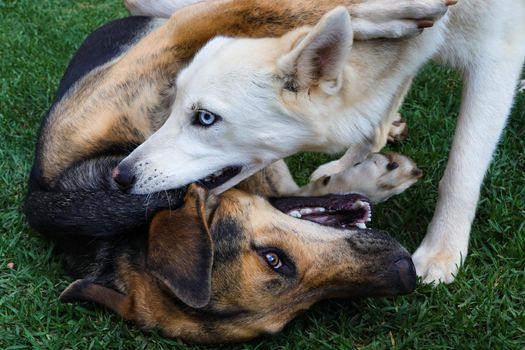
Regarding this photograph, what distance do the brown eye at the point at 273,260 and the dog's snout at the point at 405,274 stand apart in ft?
1.56

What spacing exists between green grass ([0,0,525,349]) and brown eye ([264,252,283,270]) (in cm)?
35

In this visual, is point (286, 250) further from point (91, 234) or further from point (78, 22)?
point (78, 22)

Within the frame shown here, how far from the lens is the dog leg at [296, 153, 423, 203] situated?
3.46 metres

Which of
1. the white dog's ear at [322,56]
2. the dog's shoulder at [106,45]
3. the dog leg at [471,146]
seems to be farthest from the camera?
the dog's shoulder at [106,45]

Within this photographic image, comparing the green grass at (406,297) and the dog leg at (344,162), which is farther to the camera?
the dog leg at (344,162)

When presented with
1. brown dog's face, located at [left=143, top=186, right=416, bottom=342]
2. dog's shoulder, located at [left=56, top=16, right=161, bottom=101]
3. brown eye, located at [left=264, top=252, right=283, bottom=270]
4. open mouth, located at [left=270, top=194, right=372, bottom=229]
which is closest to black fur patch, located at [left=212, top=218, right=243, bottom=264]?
brown dog's face, located at [left=143, top=186, right=416, bottom=342]

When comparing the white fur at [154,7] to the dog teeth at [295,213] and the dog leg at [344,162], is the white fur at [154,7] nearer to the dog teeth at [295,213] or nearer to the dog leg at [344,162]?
the dog leg at [344,162]

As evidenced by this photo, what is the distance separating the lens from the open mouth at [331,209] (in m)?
3.11

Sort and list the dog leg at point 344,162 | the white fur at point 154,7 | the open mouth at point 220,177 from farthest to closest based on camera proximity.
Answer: the white fur at point 154,7 → the dog leg at point 344,162 → the open mouth at point 220,177

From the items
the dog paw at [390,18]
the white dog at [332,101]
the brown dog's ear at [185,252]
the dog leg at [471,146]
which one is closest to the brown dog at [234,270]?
the brown dog's ear at [185,252]

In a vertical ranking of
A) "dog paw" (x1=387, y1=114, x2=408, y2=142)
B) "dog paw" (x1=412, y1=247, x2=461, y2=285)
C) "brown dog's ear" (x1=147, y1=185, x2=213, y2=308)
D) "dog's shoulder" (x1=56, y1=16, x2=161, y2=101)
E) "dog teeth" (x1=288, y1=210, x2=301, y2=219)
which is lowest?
"dog paw" (x1=387, y1=114, x2=408, y2=142)

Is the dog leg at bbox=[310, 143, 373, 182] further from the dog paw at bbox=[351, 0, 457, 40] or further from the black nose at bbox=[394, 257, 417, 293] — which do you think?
the black nose at bbox=[394, 257, 417, 293]

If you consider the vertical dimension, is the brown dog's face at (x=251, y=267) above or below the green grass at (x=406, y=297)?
above

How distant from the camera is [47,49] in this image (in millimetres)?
6117
